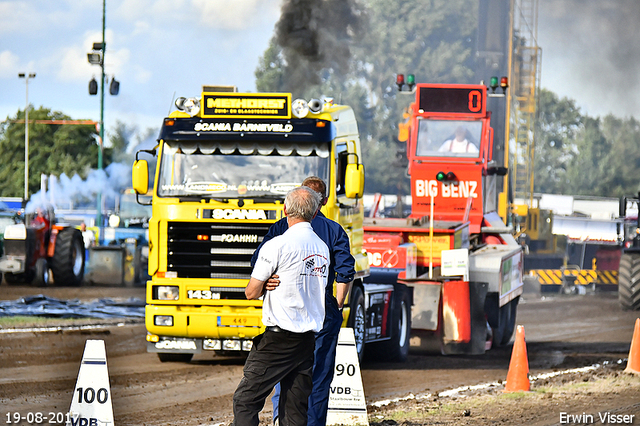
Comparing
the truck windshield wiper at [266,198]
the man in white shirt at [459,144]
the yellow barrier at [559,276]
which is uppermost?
the man in white shirt at [459,144]

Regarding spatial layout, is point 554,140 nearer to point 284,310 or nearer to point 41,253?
point 41,253

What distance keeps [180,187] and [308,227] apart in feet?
17.1

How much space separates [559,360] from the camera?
13.7 meters

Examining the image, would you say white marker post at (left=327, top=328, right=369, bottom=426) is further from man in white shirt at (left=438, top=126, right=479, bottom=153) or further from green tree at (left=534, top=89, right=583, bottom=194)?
green tree at (left=534, top=89, right=583, bottom=194)

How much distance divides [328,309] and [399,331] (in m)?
6.04

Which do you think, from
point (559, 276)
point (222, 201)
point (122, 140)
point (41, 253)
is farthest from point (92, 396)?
point (122, 140)

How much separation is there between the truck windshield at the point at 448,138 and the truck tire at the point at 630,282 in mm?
7223

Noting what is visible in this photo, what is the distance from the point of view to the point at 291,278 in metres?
6.04

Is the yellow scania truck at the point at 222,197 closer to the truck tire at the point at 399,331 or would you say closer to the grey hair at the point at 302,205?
the truck tire at the point at 399,331

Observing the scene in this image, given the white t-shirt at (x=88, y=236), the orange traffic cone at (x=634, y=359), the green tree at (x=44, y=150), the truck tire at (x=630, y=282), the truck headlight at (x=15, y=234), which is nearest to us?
the orange traffic cone at (x=634, y=359)

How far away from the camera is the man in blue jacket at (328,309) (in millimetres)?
7039

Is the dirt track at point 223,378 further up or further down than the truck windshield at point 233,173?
further down

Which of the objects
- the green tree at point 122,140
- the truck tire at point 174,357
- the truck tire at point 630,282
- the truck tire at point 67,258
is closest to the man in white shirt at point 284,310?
the truck tire at point 174,357

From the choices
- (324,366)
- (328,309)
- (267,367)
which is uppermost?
(328,309)
